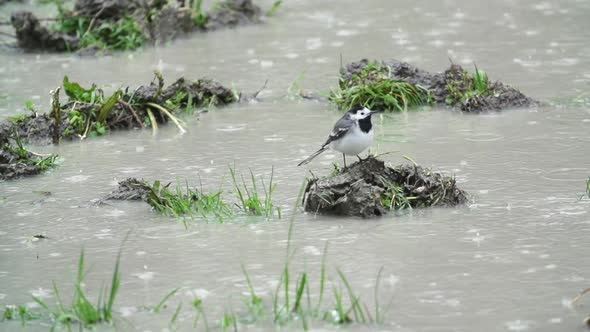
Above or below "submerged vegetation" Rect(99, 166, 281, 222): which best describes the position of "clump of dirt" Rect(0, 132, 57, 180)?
above

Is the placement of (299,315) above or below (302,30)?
below

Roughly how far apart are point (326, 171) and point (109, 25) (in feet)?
19.7

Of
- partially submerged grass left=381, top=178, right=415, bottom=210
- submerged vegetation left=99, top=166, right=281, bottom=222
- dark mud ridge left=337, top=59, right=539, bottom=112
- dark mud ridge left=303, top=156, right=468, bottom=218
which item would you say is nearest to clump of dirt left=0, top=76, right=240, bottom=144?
dark mud ridge left=337, top=59, right=539, bottom=112

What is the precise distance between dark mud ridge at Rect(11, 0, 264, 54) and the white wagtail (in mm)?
6297

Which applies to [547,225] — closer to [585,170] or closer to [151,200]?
[585,170]

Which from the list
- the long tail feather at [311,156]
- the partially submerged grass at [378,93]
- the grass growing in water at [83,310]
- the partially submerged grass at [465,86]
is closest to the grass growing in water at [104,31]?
the partially submerged grass at [378,93]

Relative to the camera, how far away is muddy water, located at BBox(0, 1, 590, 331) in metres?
5.79

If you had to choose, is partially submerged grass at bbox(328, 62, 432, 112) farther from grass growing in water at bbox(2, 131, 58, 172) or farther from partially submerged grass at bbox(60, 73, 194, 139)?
grass growing in water at bbox(2, 131, 58, 172)

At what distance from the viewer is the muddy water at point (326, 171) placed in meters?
5.79

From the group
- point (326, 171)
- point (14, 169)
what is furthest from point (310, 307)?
point (14, 169)

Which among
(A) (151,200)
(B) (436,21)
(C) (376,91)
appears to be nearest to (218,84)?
(C) (376,91)

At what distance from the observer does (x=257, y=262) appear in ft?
20.8

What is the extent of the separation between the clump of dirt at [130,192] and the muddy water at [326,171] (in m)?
0.13

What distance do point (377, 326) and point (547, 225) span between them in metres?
2.00
